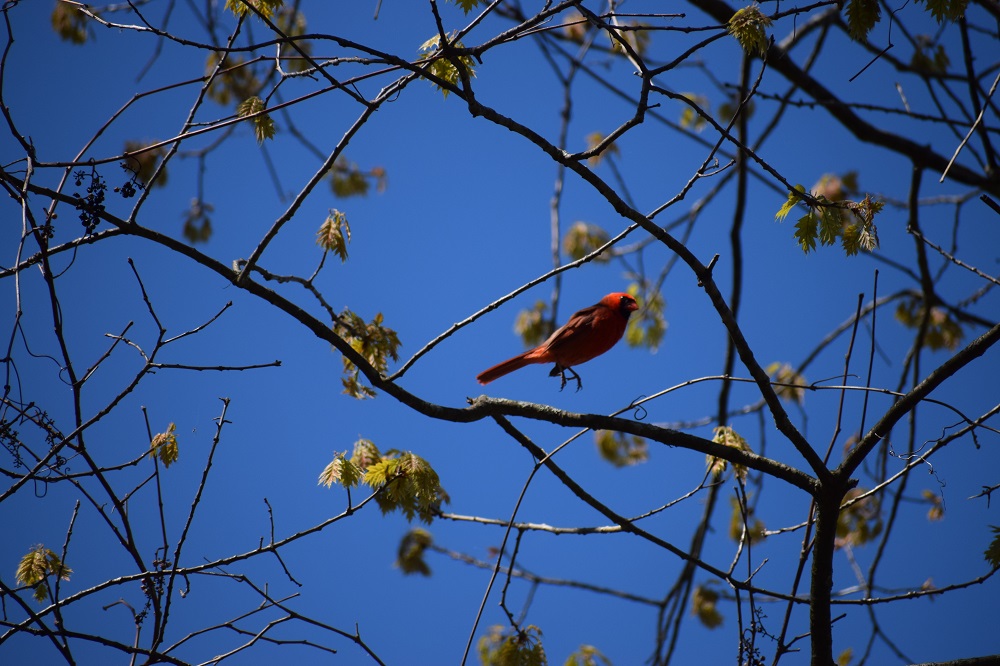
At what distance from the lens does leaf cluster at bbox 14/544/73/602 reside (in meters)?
3.20

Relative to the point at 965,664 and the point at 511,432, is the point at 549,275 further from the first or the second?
the point at 965,664

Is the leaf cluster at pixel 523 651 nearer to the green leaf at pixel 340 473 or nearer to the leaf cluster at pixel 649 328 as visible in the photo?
the green leaf at pixel 340 473

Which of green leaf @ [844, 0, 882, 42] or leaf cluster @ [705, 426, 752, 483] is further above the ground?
green leaf @ [844, 0, 882, 42]

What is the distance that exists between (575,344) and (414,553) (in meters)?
2.86

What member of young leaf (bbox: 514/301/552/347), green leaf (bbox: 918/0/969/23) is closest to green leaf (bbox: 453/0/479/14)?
green leaf (bbox: 918/0/969/23)

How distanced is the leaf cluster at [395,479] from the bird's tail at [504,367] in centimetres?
195

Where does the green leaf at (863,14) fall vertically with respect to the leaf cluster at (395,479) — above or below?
above

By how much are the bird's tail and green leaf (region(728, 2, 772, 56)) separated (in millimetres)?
2981

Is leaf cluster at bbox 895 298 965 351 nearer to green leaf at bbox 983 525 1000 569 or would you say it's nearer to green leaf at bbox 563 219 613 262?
green leaf at bbox 563 219 613 262

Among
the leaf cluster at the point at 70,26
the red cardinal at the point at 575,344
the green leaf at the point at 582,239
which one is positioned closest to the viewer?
the red cardinal at the point at 575,344

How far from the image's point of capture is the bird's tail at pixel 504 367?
219 inches

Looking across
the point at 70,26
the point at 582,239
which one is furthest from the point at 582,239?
the point at 70,26

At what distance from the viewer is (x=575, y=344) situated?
5.48m

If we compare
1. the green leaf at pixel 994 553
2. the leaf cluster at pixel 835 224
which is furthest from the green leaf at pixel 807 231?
the green leaf at pixel 994 553
